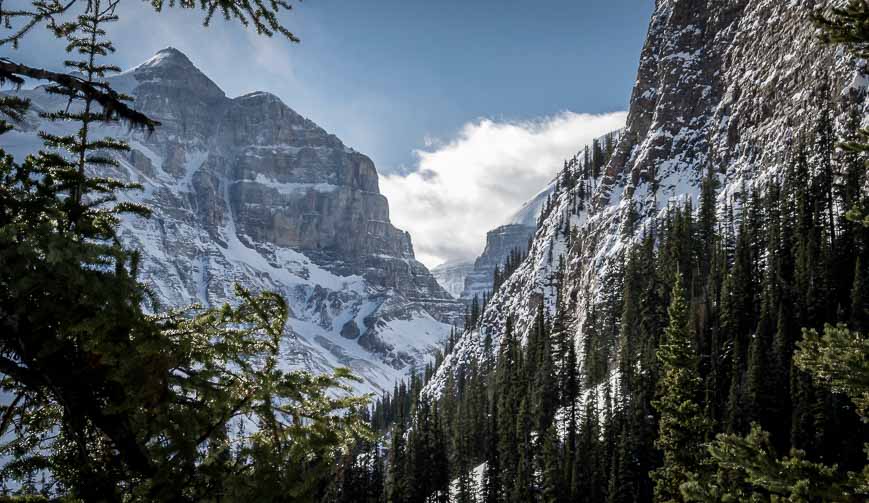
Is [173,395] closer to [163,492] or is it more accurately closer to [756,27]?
[163,492]

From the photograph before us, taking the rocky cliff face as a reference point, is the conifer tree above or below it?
below

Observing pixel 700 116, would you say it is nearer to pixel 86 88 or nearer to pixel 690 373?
pixel 690 373

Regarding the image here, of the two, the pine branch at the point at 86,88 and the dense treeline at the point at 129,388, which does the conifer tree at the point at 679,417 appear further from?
the pine branch at the point at 86,88

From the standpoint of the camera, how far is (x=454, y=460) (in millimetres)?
75125

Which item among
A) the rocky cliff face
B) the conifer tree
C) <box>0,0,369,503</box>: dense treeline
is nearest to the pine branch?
<box>0,0,369,503</box>: dense treeline

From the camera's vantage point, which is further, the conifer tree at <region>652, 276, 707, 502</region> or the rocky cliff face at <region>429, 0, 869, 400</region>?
the rocky cliff face at <region>429, 0, 869, 400</region>

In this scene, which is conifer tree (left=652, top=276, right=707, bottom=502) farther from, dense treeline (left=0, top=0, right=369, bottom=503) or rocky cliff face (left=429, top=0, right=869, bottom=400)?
rocky cliff face (left=429, top=0, right=869, bottom=400)

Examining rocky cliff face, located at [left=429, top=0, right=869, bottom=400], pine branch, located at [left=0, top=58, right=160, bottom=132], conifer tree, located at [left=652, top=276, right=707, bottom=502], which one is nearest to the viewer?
pine branch, located at [left=0, top=58, right=160, bottom=132]

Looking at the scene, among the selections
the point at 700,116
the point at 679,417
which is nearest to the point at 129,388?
the point at 679,417

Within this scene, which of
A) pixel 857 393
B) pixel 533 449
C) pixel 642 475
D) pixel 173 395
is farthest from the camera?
pixel 533 449

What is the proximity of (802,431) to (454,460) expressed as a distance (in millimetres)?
43699

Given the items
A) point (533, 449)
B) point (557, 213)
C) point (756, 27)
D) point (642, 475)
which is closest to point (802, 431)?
point (642, 475)

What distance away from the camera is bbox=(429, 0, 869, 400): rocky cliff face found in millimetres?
90000

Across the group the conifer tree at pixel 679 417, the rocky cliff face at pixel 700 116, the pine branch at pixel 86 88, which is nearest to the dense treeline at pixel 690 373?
the conifer tree at pixel 679 417
